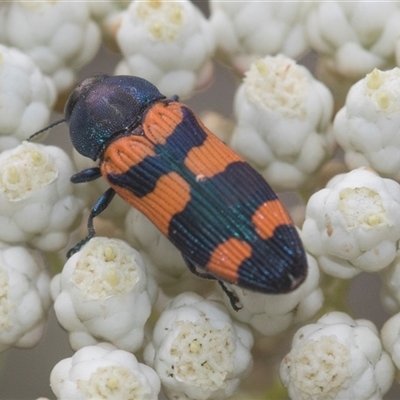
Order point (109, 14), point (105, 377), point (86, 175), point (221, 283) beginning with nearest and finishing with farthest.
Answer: point (105, 377), point (221, 283), point (86, 175), point (109, 14)

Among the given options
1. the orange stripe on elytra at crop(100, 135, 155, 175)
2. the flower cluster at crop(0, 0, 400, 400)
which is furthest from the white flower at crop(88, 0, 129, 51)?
the orange stripe on elytra at crop(100, 135, 155, 175)

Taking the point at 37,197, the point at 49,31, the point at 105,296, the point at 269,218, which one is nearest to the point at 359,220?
the point at 269,218

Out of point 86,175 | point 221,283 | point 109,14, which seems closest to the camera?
point 221,283

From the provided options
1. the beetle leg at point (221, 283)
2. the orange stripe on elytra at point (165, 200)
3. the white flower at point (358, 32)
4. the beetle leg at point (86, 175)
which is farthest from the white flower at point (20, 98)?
the white flower at point (358, 32)

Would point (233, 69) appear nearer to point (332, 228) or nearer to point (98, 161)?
point (98, 161)

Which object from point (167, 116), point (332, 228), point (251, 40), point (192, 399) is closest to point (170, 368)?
point (192, 399)

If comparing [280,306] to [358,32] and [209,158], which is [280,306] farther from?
[358,32]
